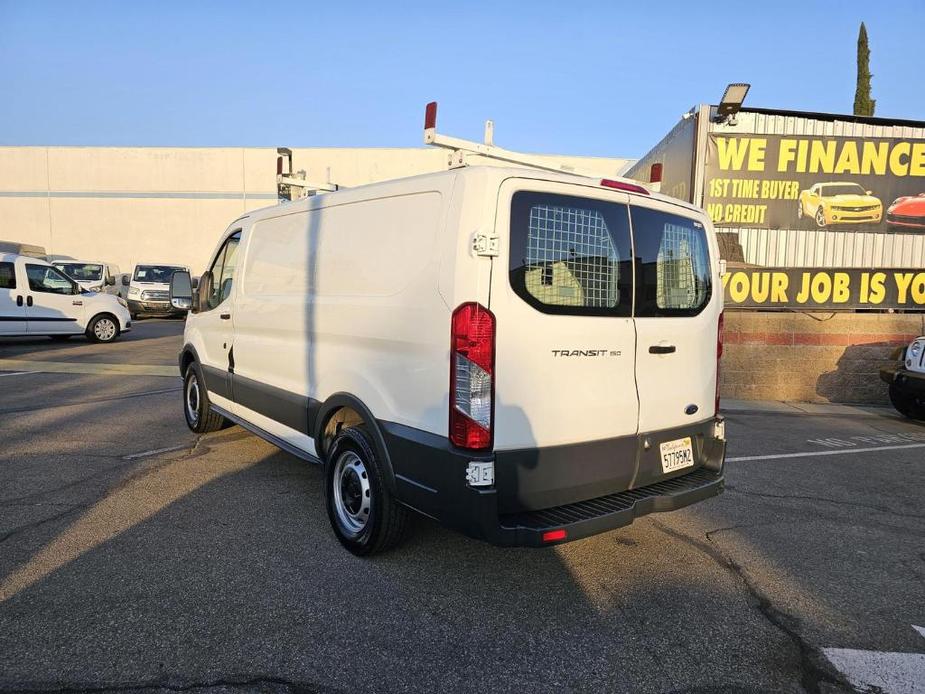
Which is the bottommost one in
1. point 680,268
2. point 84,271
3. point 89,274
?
point 680,268

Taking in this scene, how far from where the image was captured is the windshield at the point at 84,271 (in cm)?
2256

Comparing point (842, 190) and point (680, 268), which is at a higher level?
point (842, 190)

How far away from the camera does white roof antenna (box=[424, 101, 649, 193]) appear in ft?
10.6

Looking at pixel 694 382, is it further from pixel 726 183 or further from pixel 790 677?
pixel 726 183

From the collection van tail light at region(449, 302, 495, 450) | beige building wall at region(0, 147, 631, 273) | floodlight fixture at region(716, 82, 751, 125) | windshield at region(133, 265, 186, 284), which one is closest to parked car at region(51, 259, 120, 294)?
windshield at region(133, 265, 186, 284)

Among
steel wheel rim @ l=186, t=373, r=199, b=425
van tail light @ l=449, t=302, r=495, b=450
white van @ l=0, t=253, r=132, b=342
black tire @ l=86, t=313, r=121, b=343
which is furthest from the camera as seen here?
black tire @ l=86, t=313, r=121, b=343

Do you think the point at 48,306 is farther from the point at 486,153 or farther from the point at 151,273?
the point at 486,153

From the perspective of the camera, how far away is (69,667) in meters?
2.43

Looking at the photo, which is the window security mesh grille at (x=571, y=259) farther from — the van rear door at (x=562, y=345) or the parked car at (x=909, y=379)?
the parked car at (x=909, y=379)

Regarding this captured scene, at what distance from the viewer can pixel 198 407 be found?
609cm

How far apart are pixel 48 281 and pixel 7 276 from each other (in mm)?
811

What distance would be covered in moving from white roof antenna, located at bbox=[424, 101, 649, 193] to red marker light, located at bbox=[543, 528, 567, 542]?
1.84m

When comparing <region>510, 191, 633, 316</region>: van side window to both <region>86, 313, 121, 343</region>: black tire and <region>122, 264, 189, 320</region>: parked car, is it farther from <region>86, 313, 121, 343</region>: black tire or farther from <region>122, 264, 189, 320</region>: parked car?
<region>122, 264, 189, 320</region>: parked car

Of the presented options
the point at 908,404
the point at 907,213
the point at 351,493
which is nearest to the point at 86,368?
the point at 351,493
